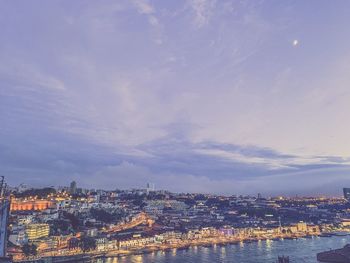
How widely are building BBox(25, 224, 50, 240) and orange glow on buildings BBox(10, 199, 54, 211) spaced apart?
16.5m

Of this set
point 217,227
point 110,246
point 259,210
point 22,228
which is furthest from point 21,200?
point 259,210

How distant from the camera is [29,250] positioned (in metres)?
27.3

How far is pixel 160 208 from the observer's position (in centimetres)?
7012

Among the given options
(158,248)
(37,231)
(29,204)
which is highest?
(29,204)

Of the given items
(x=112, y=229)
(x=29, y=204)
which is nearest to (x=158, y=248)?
(x=112, y=229)

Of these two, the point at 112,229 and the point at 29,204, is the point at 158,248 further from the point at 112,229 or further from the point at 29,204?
the point at 29,204

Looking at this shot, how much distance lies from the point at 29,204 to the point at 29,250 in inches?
1025

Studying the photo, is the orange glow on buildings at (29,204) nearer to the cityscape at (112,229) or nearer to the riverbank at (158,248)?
the cityscape at (112,229)

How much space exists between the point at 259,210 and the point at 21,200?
49.7 metres

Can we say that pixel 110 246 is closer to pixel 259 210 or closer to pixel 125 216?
pixel 125 216

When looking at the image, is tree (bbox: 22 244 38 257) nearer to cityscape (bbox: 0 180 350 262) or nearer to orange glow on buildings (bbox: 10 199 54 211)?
cityscape (bbox: 0 180 350 262)

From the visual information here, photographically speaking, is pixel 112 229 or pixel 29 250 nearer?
pixel 29 250

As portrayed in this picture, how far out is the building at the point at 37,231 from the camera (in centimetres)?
3280

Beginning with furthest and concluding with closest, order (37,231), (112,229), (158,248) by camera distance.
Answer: (112,229), (158,248), (37,231)
